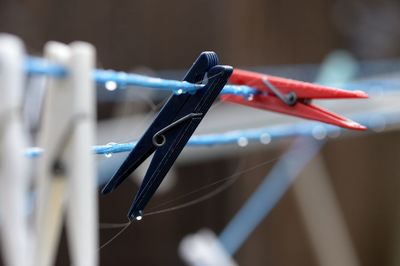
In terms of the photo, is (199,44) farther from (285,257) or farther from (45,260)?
(45,260)

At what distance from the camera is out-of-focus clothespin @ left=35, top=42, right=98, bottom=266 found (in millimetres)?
560

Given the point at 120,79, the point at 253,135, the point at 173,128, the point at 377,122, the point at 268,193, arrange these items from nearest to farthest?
the point at 173,128 → the point at 120,79 → the point at 253,135 → the point at 377,122 → the point at 268,193

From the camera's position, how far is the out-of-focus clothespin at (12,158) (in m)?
0.57

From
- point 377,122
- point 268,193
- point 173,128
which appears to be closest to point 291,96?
point 173,128

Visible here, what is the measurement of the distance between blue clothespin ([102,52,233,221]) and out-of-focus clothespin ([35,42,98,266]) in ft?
0.27

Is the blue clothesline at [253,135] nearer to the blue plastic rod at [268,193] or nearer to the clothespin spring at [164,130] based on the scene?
the clothespin spring at [164,130]

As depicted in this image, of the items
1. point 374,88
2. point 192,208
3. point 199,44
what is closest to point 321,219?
point 192,208

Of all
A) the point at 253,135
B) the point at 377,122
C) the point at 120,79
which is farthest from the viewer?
the point at 377,122

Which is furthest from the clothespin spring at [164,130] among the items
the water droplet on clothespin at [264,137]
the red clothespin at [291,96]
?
the water droplet on clothespin at [264,137]

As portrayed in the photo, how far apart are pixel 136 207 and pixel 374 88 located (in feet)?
2.13

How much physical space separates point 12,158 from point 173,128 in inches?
6.3

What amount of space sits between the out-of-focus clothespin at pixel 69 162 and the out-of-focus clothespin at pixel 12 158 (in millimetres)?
16

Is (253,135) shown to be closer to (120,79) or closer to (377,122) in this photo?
(120,79)

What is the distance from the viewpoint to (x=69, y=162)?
565 mm
